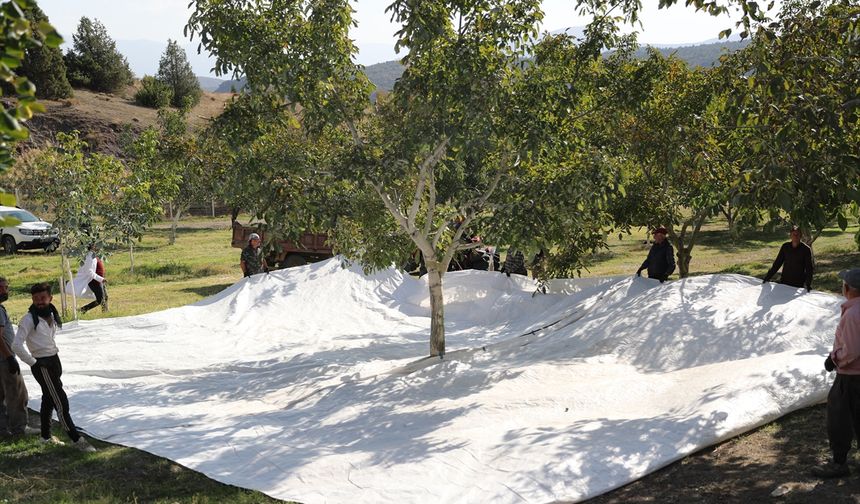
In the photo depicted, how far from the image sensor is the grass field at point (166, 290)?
666 cm

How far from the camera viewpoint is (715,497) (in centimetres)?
581

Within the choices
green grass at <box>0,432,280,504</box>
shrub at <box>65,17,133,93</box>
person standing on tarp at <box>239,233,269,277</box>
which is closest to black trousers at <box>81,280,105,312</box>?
person standing on tarp at <box>239,233,269,277</box>

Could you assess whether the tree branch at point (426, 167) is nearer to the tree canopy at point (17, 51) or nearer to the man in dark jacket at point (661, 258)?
the man in dark jacket at point (661, 258)

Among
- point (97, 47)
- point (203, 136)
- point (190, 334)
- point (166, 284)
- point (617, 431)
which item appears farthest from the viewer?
point (97, 47)

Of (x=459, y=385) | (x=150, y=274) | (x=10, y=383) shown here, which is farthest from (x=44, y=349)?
(x=150, y=274)

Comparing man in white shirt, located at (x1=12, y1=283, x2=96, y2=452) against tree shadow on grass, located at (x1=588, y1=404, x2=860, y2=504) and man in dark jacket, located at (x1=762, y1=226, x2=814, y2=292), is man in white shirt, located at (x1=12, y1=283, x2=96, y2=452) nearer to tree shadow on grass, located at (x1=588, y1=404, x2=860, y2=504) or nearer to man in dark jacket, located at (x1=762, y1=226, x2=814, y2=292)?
tree shadow on grass, located at (x1=588, y1=404, x2=860, y2=504)

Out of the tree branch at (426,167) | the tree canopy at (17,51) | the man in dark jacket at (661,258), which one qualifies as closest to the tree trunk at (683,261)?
the man in dark jacket at (661,258)

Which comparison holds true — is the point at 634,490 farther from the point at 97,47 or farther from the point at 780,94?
the point at 97,47

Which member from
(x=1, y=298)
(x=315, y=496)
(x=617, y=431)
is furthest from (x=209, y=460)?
(x=617, y=431)

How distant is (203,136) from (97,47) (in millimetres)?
71926

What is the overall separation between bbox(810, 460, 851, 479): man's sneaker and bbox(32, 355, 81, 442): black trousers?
6.89m

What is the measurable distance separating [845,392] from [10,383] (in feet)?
→ 26.0

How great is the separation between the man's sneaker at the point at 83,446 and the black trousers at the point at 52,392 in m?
0.04

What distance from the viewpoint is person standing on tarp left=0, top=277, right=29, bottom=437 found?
26.6 feet
